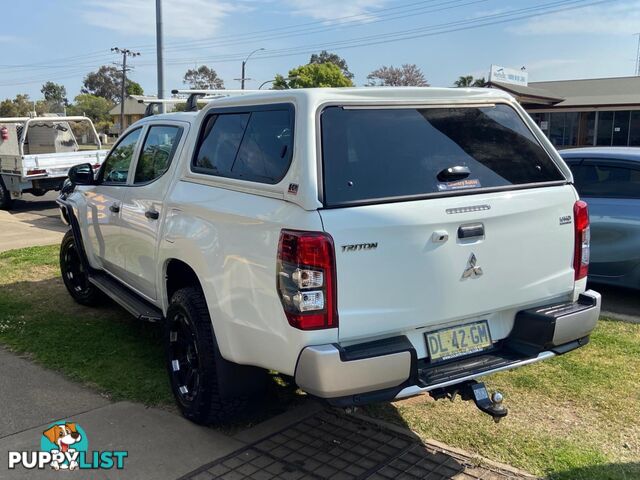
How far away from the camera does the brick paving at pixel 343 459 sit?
335 centimetres

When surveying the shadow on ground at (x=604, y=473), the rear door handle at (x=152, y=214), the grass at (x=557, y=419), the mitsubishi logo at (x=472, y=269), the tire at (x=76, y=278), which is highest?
the rear door handle at (x=152, y=214)

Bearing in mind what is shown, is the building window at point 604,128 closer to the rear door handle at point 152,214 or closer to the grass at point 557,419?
the grass at point 557,419

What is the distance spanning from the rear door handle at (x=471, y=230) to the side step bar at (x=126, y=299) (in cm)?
240

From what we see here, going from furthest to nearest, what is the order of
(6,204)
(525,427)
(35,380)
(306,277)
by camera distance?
(6,204) < (35,380) < (525,427) < (306,277)

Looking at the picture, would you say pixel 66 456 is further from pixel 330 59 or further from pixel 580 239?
pixel 330 59

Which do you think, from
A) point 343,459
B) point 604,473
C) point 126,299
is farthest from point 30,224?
point 604,473

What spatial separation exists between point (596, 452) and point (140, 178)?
12.2 feet

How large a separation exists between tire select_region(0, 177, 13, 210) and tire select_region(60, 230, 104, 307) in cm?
972

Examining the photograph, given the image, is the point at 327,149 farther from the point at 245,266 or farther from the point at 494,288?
the point at 494,288

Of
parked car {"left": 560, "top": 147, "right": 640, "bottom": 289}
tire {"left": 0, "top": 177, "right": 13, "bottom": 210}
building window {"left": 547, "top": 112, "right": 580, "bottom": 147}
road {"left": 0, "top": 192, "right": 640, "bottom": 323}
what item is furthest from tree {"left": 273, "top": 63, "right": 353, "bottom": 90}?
parked car {"left": 560, "top": 147, "right": 640, "bottom": 289}

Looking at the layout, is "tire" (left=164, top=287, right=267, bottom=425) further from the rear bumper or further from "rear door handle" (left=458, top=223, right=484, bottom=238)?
"rear door handle" (left=458, top=223, right=484, bottom=238)

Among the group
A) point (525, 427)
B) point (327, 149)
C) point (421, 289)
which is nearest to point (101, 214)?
point (327, 149)

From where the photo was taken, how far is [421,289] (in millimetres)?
3096

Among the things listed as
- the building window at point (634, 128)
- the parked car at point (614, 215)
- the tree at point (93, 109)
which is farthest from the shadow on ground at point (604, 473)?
the tree at point (93, 109)
